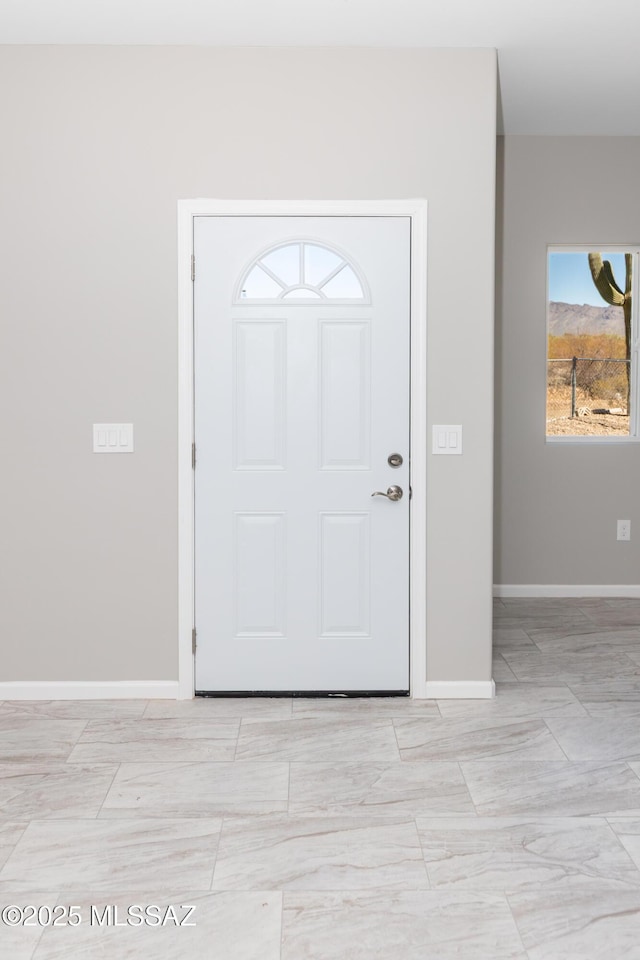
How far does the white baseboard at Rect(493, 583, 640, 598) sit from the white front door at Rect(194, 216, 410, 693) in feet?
6.24

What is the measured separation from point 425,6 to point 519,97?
1.32 metres

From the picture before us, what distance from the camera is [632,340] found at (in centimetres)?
528

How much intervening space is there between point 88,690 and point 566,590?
3.05m

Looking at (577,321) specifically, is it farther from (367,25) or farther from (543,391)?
(367,25)

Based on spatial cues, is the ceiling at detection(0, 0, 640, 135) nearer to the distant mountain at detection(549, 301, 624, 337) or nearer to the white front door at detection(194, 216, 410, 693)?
the white front door at detection(194, 216, 410, 693)

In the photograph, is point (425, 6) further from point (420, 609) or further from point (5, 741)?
point (5, 741)

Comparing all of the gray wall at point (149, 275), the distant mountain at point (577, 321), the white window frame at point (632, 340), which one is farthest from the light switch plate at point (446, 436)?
the distant mountain at point (577, 321)

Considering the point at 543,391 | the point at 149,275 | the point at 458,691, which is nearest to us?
the point at 149,275

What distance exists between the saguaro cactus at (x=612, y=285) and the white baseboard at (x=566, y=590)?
133cm

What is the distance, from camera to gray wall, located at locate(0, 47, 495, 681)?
3.41 m

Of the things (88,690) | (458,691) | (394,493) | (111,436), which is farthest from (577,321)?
(88,690)

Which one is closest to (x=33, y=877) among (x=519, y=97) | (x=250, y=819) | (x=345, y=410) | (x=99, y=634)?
(x=250, y=819)

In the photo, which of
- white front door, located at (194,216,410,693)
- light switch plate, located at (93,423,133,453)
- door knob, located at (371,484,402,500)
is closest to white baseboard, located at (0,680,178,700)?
white front door, located at (194,216,410,693)

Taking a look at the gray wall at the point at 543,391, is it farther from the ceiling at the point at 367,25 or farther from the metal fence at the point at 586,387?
the ceiling at the point at 367,25
